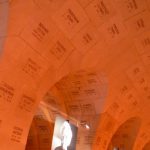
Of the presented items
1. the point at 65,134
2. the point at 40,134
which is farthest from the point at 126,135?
the point at 65,134

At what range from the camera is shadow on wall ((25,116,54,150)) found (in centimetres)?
883

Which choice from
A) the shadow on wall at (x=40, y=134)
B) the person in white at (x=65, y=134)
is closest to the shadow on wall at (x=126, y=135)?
the shadow on wall at (x=40, y=134)

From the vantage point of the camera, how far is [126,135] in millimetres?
10172

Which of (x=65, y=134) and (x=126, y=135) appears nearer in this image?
(x=65, y=134)

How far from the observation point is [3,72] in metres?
4.77

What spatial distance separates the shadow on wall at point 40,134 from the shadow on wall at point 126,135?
2.17m

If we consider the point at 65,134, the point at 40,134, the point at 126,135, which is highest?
the point at 126,135

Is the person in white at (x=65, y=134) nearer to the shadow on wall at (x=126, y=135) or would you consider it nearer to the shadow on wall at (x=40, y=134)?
the shadow on wall at (x=40, y=134)

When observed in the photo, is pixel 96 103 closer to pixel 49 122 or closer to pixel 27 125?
pixel 49 122

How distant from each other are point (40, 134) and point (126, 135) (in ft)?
9.23

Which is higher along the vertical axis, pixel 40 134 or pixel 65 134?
pixel 40 134

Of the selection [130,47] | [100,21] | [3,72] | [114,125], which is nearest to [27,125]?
[3,72]

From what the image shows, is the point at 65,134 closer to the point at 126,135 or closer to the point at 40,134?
the point at 40,134

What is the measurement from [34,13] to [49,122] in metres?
4.51
